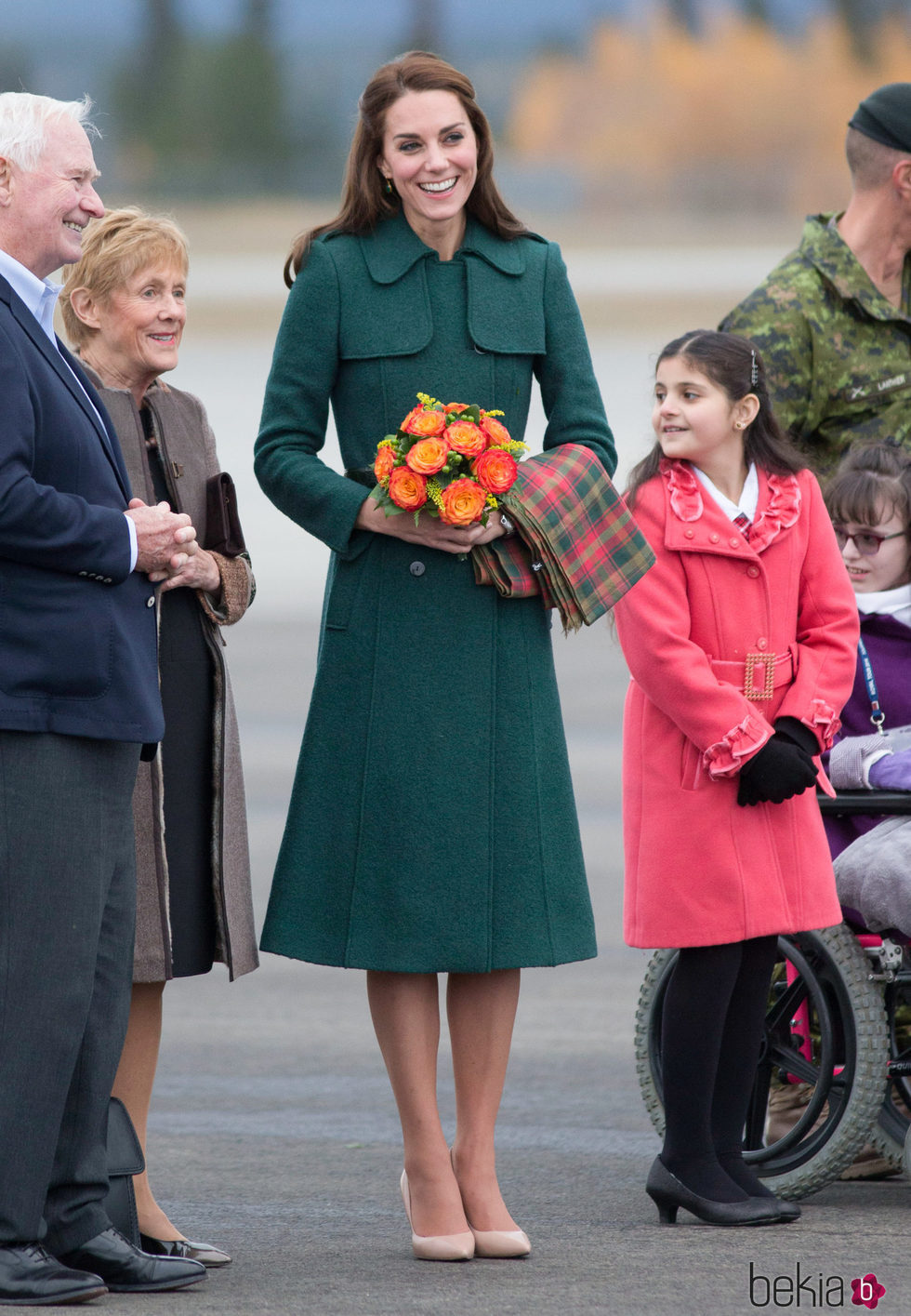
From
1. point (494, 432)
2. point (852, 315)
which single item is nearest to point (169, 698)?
point (494, 432)

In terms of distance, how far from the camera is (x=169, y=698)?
384cm

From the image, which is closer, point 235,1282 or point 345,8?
point 235,1282

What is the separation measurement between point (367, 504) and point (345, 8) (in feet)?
65.0

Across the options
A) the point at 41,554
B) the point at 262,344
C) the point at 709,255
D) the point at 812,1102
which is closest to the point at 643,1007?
the point at 812,1102

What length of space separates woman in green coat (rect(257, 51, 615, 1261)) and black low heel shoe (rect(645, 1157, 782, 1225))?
35 cm

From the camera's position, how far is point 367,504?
3840mm

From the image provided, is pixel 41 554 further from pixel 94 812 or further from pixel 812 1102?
pixel 812 1102

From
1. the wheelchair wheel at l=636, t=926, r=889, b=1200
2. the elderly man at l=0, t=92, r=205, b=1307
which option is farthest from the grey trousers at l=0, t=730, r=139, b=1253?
the wheelchair wheel at l=636, t=926, r=889, b=1200

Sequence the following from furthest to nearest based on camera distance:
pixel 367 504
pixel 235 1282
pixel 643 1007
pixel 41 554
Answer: pixel 643 1007 < pixel 367 504 < pixel 235 1282 < pixel 41 554

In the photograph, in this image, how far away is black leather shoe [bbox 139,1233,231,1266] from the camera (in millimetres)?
3762

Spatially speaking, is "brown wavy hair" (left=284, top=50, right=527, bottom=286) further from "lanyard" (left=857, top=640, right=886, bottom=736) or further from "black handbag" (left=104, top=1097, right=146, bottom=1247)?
"black handbag" (left=104, top=1097, right=146, bottom=1247)

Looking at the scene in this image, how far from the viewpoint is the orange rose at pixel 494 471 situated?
3674mm

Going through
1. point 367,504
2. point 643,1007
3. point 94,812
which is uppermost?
point 367,504

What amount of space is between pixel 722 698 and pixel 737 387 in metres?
0.68
